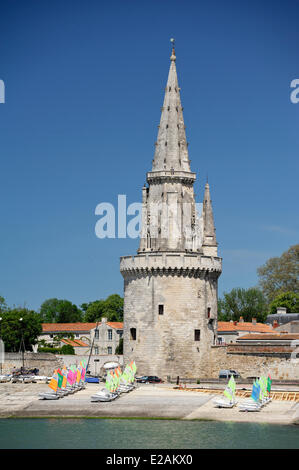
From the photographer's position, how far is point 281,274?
413 feet

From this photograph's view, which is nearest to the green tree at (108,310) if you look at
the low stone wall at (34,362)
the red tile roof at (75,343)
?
the red tile roof at (75,343)

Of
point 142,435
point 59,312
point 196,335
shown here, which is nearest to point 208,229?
point 196,335

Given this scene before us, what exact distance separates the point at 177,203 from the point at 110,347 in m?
42.2

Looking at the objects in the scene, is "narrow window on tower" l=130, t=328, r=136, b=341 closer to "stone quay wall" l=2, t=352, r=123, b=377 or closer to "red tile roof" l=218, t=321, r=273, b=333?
"stone quay wall" l=2, t=352, r=123, b=377

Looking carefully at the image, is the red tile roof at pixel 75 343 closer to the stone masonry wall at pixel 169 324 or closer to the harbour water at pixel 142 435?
the stone masonry wall at pixel 169 324

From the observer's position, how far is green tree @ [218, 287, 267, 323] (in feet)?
420

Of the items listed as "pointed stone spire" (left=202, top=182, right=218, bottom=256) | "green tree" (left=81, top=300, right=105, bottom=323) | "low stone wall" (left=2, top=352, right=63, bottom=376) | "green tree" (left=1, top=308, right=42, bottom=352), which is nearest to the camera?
"pointed stone spire" (left=202, top=182, right=218, bottom=256)

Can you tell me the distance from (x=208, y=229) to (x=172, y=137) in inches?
441

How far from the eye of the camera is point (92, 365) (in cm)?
9406

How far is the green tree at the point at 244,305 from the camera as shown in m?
128

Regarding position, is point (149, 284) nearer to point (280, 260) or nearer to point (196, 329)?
point (196, 329)

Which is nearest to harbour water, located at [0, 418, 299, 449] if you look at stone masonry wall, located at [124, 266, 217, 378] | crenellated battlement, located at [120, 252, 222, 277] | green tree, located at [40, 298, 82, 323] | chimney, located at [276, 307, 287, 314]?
stone masonry wall, located at [124, 266, 217, 378]

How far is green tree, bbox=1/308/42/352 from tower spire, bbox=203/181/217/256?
96.7 ft

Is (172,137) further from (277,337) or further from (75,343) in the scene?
(75,343)
